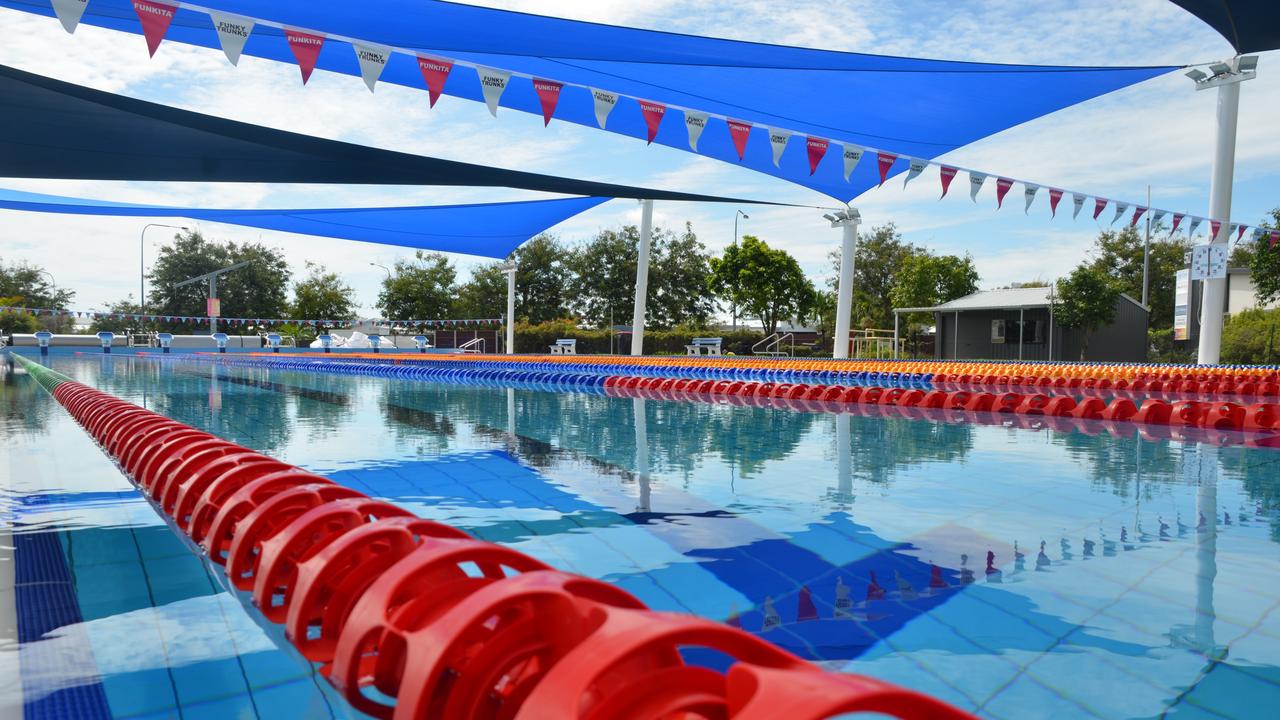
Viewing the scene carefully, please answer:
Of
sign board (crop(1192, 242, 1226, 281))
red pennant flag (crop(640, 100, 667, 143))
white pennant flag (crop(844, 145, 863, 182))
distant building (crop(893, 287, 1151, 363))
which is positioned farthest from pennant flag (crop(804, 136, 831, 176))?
distant building (crop(893, 287, 1151, 363))

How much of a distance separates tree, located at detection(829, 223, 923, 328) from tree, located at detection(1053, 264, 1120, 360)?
20126 mm

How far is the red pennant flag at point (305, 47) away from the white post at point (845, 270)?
512 inches

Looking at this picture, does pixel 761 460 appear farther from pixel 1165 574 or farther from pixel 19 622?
pixel 19 622

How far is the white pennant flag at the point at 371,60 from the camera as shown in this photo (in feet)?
20.4

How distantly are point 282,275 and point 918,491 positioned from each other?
59730mm

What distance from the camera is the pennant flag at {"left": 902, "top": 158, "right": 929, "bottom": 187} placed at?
9417 millimetres

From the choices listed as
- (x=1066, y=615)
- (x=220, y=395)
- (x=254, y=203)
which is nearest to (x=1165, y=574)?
(x=1066, y=615)

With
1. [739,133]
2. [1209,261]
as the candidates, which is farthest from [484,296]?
[739,133]

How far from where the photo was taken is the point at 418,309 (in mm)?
50750

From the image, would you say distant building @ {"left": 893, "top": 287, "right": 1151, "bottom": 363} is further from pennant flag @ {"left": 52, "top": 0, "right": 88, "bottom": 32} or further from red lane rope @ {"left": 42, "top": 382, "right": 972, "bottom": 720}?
red lane rope @ {"left": 42, "top": 382, "right": 972, "bottom": 720}

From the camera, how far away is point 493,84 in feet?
22.9

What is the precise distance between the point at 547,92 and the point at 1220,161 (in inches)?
460

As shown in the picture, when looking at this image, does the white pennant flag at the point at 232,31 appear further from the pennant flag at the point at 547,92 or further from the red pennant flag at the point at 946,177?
the red pennant flag at the point at 946,177

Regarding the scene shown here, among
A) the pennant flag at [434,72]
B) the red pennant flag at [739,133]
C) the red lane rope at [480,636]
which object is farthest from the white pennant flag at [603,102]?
the red lane rope at [480,636]
